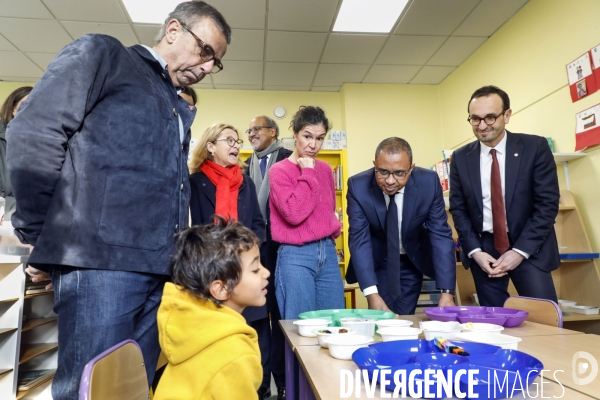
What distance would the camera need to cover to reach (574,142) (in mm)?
2811

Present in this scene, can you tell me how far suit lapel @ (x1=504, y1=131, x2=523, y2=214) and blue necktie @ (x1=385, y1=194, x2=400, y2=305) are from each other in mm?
601

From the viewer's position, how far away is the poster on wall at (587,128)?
2.59 meters

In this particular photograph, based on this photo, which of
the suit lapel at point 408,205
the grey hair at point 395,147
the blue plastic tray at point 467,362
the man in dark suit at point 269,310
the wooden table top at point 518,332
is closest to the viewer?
the blue plastic tray at point 467,362

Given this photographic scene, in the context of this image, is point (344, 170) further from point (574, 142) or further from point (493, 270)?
point (493, 270)

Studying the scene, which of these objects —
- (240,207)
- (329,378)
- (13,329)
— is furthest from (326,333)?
(13,329)

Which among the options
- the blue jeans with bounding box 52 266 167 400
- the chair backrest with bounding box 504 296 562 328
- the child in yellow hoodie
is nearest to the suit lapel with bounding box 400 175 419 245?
the chair backrest with bounding box 504 296 562 328

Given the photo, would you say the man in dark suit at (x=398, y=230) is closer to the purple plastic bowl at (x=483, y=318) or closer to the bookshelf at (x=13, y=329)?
the purple plastic bowl at (x=483, y=318)

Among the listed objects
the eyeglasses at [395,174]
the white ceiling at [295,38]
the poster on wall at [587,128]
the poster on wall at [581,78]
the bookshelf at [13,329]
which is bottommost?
the bookshelf at [13,329]

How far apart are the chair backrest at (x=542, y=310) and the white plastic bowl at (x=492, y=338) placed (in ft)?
1.72

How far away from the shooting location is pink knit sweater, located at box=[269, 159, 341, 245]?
180cm

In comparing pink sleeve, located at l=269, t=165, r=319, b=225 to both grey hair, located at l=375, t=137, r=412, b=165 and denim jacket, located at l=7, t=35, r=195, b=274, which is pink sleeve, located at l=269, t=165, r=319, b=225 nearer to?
grey hair, located at l=375, t=137, r=412, b=165

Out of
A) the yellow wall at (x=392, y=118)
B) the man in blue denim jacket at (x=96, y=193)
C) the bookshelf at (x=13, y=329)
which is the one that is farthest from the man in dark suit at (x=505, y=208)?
the yellow wall at (x=392, y=118)

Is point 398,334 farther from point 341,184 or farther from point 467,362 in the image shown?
point 341,184

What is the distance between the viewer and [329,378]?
30.1 inches
